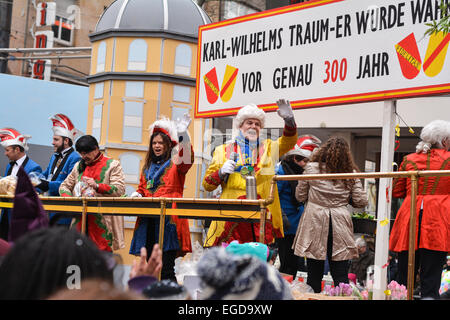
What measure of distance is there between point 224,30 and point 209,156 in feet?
11.7

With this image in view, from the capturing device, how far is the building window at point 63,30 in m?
23.0

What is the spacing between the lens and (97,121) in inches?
471

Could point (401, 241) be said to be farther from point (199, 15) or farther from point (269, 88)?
point (199, 15)

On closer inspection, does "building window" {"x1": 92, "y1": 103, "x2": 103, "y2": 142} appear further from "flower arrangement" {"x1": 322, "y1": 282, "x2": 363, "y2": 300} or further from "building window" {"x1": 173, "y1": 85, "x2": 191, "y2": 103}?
"flower arrangement" {"x1": 322, "y1": 282, "x2": 363, "y2": 300}

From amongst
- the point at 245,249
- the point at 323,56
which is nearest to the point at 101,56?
the point at 323,56

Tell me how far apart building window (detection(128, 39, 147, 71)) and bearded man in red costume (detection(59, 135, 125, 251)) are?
220 inches

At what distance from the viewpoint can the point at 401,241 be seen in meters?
5.05

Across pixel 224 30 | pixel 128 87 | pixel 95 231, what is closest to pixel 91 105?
pixel 128 87

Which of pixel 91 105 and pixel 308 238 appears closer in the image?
pixel 308 238

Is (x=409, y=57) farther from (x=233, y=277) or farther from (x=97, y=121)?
(x=97, y=121)

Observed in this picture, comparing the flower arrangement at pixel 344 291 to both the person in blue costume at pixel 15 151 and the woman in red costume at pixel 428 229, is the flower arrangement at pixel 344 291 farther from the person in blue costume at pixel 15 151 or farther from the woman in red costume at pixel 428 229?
the person in blue costume at pixel 15 151

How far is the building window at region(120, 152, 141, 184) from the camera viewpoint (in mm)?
11102

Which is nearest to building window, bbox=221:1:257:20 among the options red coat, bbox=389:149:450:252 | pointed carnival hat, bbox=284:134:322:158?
pointed carnival hat, bbox=284:134:322:158

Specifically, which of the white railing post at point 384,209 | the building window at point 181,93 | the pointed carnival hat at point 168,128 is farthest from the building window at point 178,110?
the pointed carnival hat at point 168,128
